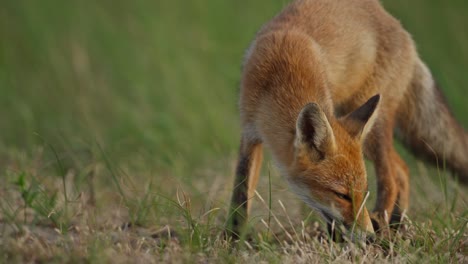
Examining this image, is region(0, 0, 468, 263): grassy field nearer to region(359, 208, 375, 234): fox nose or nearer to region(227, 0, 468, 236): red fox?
region(359, 208, 375, 234): fox nose

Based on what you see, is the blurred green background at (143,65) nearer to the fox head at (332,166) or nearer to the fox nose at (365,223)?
the fox head at (332,166)

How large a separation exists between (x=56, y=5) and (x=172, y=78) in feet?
7.14

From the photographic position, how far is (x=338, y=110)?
5461 mm

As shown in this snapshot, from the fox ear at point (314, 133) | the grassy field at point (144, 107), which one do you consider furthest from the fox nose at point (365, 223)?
the fox ear at point (314, 133)

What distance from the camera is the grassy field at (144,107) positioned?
4676mm

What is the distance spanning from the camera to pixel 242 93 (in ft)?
15.8

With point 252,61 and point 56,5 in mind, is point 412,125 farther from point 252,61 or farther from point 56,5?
point 56,5

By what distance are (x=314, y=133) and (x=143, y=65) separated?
4.60m

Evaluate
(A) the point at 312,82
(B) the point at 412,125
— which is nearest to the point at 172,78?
(B) the point at 412,125

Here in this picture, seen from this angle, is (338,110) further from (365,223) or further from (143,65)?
(143,65)

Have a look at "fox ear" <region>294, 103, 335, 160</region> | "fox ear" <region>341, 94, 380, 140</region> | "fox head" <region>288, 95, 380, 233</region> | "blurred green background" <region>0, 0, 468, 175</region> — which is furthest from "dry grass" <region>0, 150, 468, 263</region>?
"blurred green background" <region>0, 0, 468, 175</region>

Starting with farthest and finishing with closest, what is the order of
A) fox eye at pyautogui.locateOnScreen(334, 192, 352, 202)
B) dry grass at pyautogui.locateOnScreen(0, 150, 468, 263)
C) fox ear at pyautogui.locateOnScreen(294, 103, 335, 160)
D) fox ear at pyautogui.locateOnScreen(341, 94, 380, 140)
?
fox ear at pyautogui.locateOnScreen(341, 94, 380, 140)
fox eye at pyautogui.locateOnScreen(334, 192, 352, 202)
fox ear at pyautogui.locateOnScreen(294, 103, 335, 160)
dry grass at pyautogui.locateOnScreen(0, 150, 468, 263)

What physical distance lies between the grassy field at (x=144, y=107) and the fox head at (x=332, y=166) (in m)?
0.27

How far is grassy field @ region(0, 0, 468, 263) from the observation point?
468 centimetres
